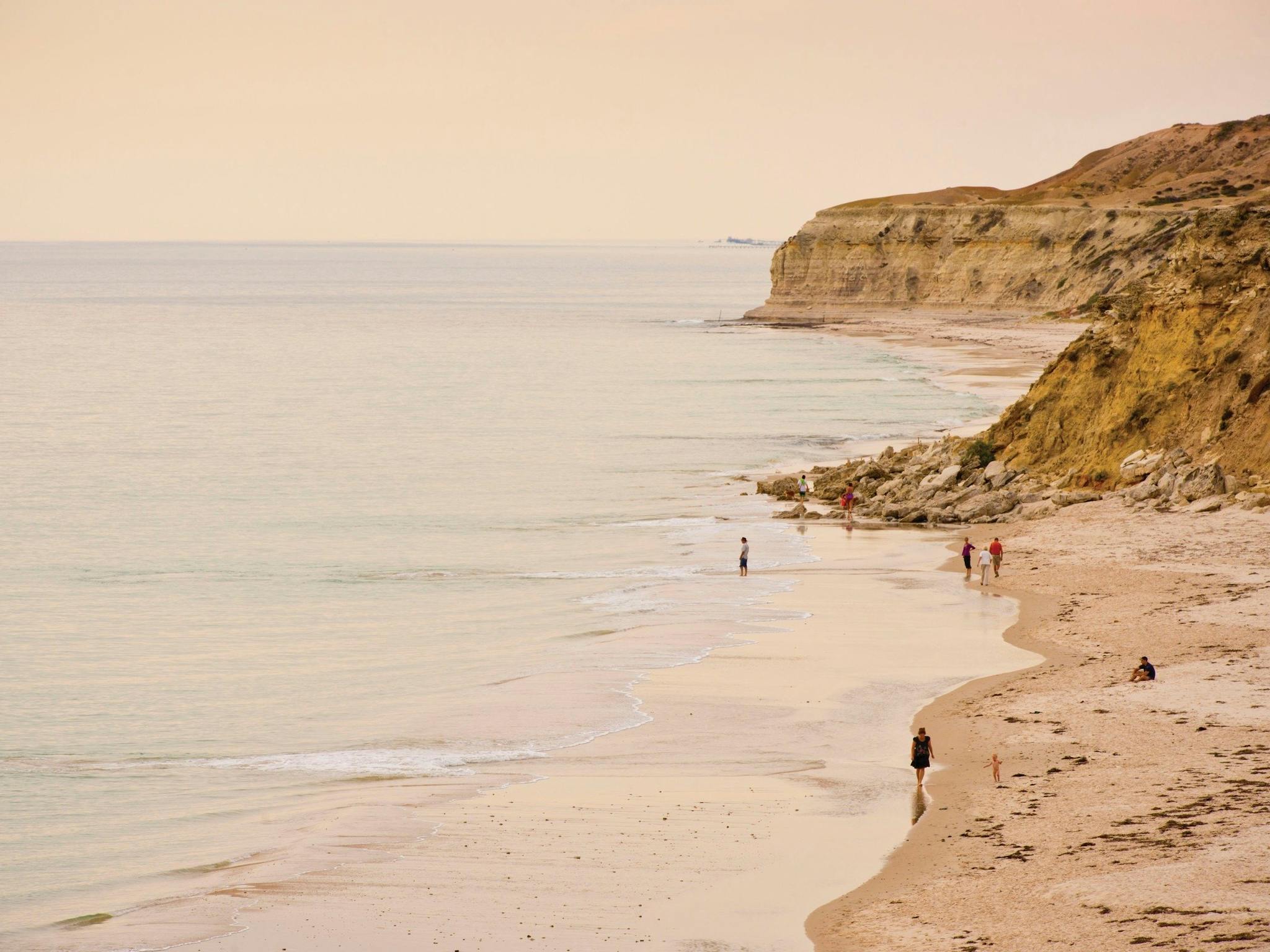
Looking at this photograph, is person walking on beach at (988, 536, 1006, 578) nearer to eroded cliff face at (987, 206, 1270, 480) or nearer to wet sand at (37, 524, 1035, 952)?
wet sand at (37, 524, 1035, 952)

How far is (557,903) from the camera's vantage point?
1534cm

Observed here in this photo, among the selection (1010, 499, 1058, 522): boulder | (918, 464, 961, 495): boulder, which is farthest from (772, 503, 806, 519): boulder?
(1010, 499, 1058, 522): boulder

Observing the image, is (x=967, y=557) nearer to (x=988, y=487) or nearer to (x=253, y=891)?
(x=988, y=487)

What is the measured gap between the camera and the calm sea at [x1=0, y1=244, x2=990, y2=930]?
819 inches

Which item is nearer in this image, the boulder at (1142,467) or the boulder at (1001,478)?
the boulder at (1142,467)

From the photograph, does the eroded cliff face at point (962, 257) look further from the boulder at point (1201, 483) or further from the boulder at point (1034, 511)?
the boulder at point (1201, 483)

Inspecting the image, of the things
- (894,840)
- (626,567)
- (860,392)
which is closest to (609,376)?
(860,392)

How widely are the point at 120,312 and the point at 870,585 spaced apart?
15242 centimetres

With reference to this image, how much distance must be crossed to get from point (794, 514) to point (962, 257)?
9790cm

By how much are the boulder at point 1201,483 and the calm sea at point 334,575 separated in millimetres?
9805

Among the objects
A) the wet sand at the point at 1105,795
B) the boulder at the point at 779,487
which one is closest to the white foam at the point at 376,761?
the wet sand at the point at 1105,795

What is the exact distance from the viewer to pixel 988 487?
40688 mm

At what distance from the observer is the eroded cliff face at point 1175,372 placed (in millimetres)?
37344

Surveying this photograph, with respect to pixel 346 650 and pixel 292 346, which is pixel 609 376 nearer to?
pixel 292 346
